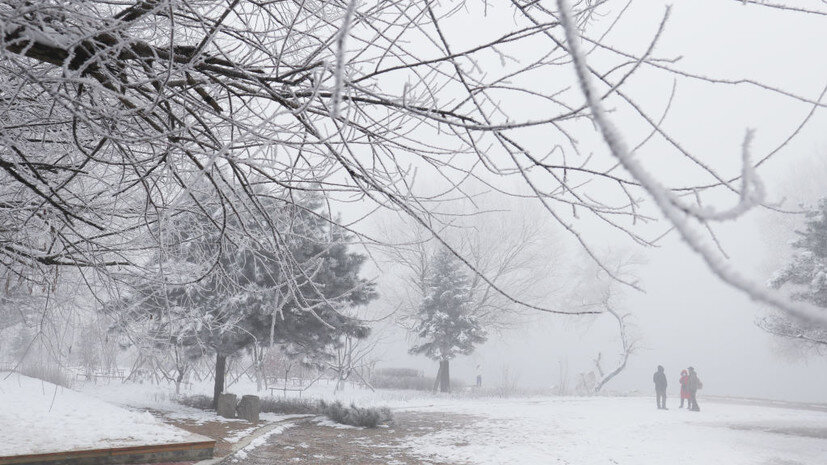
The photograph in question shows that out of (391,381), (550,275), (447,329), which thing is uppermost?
(550,275)

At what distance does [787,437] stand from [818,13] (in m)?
15.3

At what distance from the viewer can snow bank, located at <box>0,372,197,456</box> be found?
628 cm

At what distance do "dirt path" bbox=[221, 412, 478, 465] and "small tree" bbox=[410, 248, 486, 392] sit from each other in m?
11.0

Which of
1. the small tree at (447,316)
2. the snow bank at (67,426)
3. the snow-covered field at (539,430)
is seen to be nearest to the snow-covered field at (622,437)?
the snow-covered field at (539,430)

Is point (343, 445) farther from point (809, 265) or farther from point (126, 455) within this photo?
point (809, 265)

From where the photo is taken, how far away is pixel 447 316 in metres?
25.0

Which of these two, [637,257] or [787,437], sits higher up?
[637,257]

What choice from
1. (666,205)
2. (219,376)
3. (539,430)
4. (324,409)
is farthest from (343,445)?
(666,205)

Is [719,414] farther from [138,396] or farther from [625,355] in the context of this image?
[138,396]

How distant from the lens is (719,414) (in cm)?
1886

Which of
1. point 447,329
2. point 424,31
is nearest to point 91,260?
point 424,31

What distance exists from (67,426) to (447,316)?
1873 centimetres

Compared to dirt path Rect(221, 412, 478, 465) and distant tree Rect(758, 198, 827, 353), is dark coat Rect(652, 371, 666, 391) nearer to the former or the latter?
distant tree Rect(758, 198, 827, 353)

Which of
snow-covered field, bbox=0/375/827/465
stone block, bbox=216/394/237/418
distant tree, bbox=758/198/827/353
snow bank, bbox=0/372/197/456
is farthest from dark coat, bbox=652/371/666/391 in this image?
snow bank, bbox=0/372/197/456
